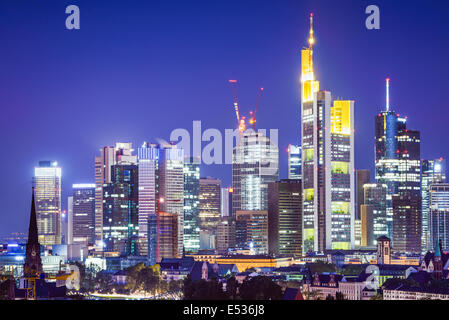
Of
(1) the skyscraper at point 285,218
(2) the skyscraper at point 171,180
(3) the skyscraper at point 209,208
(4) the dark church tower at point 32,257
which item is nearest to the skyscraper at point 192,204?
(2) the skyscraper at point 171,180

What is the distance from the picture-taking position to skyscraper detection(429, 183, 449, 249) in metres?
81.4

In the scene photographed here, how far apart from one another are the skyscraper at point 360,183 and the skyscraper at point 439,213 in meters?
6.21

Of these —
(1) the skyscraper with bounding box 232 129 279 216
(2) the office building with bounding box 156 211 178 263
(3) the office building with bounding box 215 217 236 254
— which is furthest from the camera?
(1) the skyscraper with bounding box 232 129 279 216

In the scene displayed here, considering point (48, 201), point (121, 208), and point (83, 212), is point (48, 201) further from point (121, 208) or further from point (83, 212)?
point (83, 212)

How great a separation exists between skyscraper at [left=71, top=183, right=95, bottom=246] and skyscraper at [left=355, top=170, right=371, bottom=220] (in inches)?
957

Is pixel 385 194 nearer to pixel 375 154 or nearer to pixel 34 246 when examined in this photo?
pixel 375 154

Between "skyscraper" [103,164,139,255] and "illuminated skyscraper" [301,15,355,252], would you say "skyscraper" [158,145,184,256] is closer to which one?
"skyscraper" [103,164,139,255]

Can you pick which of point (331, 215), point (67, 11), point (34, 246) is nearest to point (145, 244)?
point (331, 215)

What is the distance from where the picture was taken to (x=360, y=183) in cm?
8806

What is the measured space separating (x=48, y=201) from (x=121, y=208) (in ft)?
21.8

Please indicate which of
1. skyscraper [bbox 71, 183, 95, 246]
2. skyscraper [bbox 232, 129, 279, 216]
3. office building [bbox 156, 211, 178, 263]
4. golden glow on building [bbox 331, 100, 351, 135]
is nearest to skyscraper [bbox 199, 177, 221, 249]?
skyscraper [bbox 232, 129, 279, 216]

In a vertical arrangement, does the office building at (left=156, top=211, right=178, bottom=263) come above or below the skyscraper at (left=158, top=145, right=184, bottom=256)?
below

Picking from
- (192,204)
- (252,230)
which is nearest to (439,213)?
(252,230)
